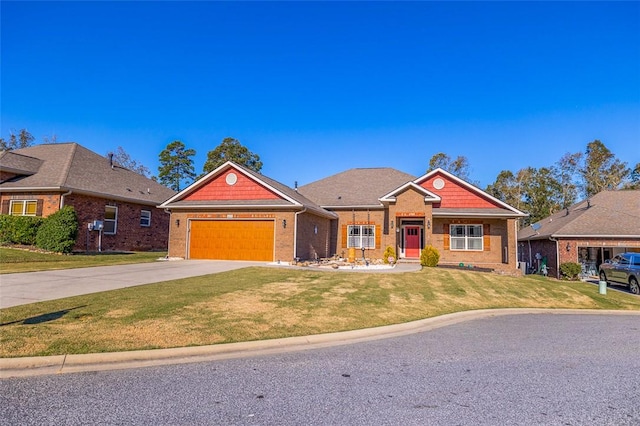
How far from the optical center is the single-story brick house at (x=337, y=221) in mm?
19359

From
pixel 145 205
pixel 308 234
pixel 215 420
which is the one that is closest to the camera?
pixel 215 420

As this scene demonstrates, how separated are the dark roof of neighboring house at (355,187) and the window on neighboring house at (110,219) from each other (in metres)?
12.3

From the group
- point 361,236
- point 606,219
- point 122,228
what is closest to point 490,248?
point 361,236

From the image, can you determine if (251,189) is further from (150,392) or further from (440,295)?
(150,392)

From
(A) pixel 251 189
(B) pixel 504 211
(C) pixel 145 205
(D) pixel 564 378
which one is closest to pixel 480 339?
(D) pixel 564 378

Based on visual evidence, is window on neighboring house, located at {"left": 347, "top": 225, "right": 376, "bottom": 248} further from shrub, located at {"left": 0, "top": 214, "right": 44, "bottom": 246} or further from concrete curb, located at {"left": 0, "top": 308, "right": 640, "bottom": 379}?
shrub, located at {"left": 0, "top": 214, "right": 44, "bottom": 246}

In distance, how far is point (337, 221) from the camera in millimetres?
24797

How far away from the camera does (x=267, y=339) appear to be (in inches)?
229

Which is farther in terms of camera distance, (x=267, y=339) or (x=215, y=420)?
(x=267, y=339)

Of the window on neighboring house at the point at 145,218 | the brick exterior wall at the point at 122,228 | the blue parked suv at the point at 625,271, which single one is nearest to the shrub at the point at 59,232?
the brick exterior wall at the point at 122,228

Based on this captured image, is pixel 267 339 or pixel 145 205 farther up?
pixel 145 205

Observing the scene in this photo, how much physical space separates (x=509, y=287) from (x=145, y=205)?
22.7 metres

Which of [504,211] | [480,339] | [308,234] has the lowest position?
[480,339]

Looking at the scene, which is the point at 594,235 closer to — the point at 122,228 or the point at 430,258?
the point at 430,258
